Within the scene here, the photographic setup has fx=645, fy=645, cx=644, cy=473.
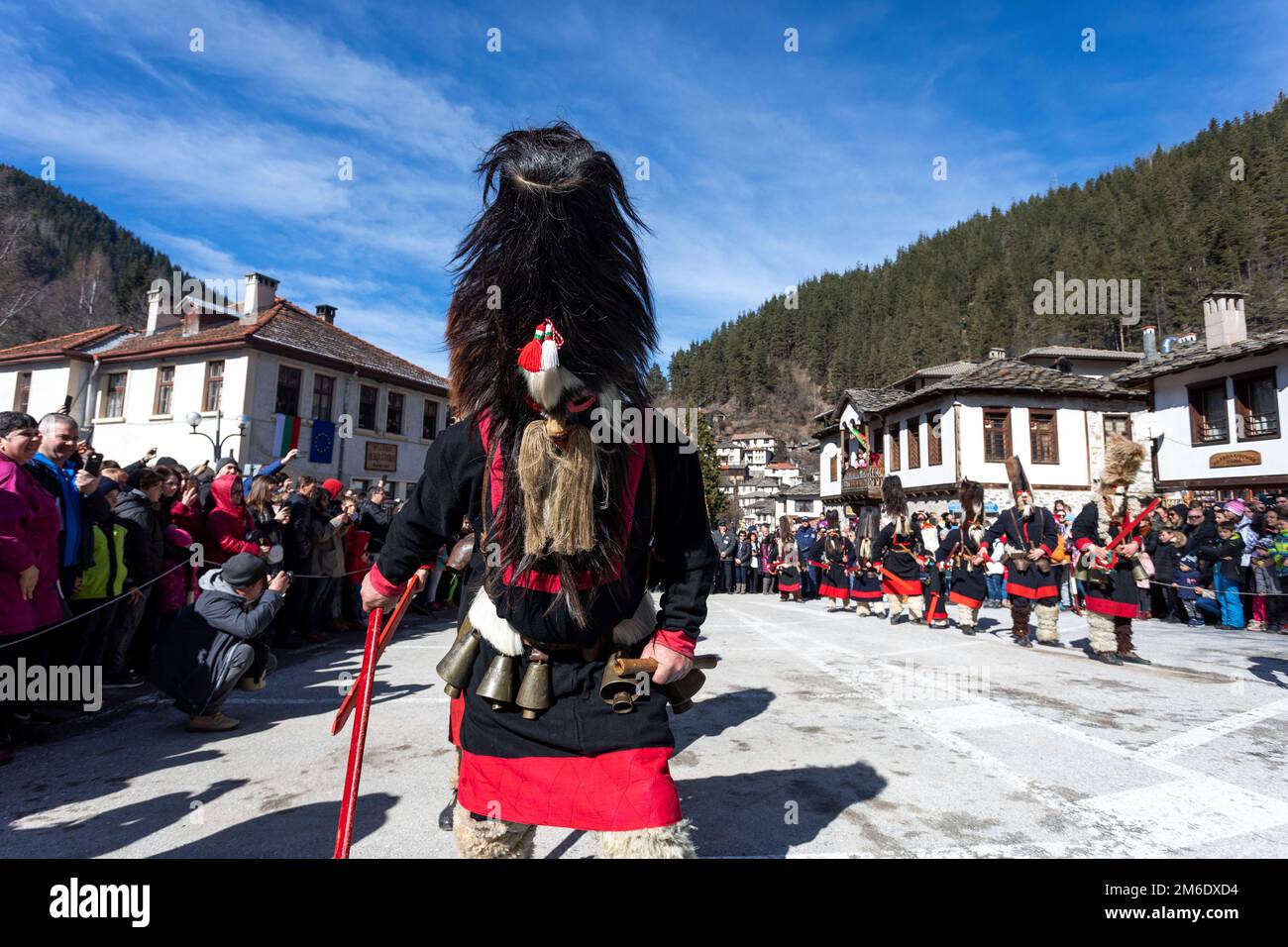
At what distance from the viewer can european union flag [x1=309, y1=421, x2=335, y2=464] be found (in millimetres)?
23219

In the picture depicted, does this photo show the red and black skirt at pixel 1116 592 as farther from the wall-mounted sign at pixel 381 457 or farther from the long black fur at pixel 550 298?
the wall-mounted sign at pixel 381 457

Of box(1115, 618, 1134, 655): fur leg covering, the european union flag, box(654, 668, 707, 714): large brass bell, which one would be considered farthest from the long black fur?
the european union flag

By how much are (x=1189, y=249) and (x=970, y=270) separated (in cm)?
3733

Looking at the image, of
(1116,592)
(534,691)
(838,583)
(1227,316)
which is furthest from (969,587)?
(1227,316)

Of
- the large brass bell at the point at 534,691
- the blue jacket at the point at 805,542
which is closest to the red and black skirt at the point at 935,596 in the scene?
the blue jacket at the point at 805,542

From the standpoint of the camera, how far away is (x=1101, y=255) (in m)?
72.1

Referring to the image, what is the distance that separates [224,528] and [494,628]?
6216 millimetres

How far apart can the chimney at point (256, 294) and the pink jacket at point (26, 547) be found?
2327 centimetres

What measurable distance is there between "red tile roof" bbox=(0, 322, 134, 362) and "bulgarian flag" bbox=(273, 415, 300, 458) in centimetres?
906

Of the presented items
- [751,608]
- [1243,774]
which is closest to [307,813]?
[1243,774]

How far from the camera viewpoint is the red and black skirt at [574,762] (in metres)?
1.76

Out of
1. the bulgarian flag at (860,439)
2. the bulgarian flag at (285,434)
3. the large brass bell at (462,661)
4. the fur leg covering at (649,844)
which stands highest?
the bulgarian flag at (860,439)

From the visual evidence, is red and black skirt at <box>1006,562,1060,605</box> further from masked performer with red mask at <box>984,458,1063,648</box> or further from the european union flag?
the european union flag

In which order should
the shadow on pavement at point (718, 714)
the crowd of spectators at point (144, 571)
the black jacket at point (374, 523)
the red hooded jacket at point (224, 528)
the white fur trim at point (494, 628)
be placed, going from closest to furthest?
1. the white fur trim at point (494, 628)
2. the crowd of spectators at point (144, 571)
3. the shadow on pavement at point (718, 714)
4. the red hooded jacket at point (224, 528)
5. the black jacket at point (374, 523)
